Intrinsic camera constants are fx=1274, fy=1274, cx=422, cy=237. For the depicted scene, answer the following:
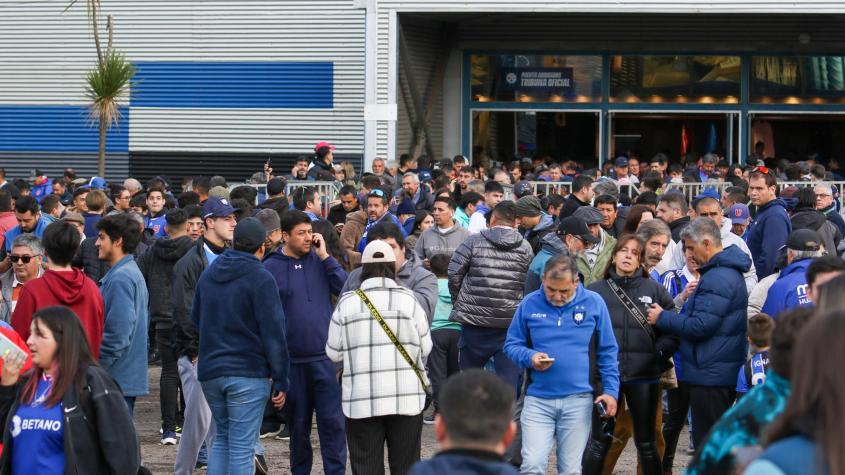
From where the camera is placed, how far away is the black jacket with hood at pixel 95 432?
5.38 meters

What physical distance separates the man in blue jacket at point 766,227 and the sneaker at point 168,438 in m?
5.15

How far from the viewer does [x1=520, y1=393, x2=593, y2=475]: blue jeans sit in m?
7.22

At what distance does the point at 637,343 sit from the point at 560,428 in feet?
2.75

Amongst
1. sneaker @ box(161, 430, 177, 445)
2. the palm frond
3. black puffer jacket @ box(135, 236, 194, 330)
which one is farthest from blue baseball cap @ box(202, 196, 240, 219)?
the palm frond

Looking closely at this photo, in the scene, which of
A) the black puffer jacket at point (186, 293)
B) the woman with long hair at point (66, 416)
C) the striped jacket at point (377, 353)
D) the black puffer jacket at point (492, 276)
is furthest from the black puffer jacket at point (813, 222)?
the woman with long hair at point (66, 416)

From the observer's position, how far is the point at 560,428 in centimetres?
728

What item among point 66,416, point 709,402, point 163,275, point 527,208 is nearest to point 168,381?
point 163,275

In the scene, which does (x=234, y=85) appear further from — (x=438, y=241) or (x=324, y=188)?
(x=438, y=241)

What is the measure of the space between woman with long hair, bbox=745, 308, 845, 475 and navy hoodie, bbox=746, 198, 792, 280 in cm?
793

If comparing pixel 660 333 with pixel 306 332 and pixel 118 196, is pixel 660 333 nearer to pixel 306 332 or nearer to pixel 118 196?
pixel 306 332

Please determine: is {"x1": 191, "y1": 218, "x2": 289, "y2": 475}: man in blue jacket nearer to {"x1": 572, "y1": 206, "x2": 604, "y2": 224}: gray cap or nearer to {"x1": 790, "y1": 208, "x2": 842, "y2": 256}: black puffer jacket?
{"x1": 572, "y1": 206, "x2": 604, "y2": 224}: gray cap

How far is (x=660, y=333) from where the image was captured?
25.7 feet

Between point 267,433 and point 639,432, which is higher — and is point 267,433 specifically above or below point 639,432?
below

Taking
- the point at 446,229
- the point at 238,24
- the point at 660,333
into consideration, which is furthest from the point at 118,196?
the point at 238,24
